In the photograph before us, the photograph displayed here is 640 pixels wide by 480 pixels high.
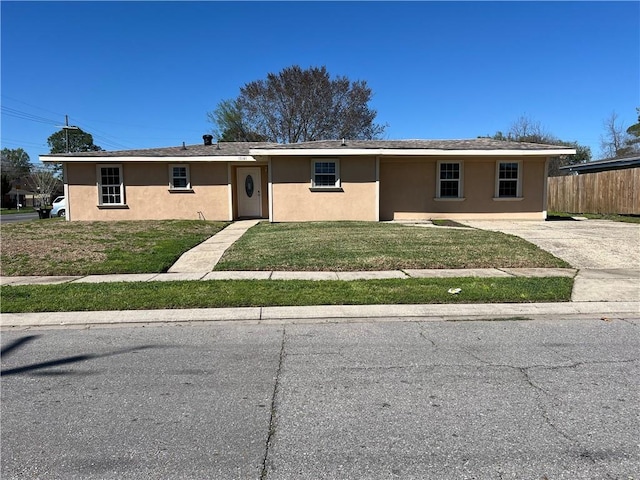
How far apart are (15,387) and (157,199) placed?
15948mm

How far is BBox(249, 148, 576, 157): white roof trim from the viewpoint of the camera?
17188 millimetres

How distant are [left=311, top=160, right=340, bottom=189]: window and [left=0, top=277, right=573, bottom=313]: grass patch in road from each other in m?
9.86

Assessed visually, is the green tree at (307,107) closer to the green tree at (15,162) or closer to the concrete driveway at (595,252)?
the concrete driveway at (595,252)

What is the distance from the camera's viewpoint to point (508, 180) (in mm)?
18641

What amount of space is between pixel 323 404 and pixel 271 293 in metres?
3.88

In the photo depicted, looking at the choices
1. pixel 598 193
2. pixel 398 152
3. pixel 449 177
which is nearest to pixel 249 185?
pixel 398 152

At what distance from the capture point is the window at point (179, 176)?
1912 cm

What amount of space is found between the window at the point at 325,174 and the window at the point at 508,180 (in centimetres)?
651

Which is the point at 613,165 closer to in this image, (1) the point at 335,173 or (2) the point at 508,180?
(2) the point at 508,180

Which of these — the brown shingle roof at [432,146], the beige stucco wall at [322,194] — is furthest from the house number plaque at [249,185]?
the beige stucco wall at [322,194]

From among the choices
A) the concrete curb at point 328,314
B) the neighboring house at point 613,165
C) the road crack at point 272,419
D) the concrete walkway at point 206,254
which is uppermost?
the neighboring house at point 613,165

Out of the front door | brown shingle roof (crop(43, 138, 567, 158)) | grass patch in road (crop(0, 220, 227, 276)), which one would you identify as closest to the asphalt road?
grass patch in road (crop(0, 220, 227, 276))

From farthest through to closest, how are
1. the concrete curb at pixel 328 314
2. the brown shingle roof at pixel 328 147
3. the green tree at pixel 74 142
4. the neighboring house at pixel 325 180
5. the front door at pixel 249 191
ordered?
the green tree at pixel 74 142 → the front door at pixel 249 191 → the brown shingle roof at pixel 328 147 → the neighboring house at pixel 325 180 → the concrete curb at pixel 328 314

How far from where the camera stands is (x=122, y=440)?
316 cm
